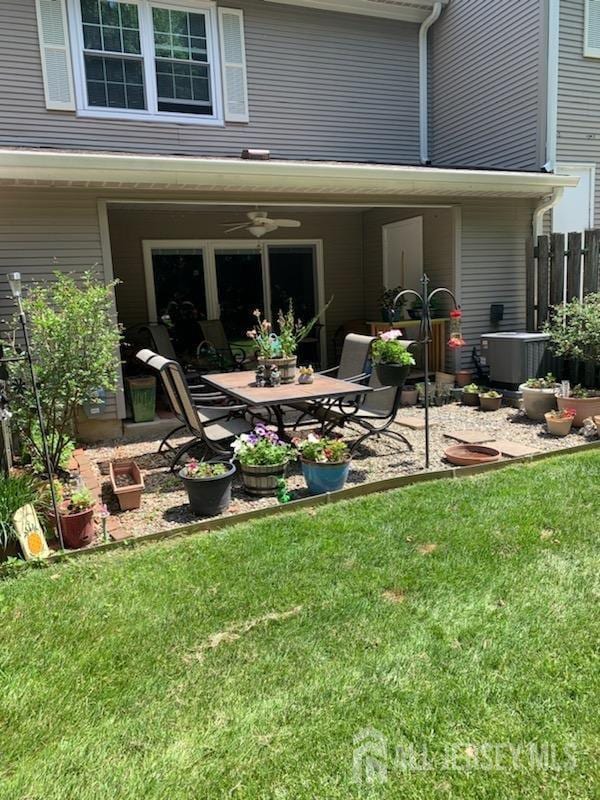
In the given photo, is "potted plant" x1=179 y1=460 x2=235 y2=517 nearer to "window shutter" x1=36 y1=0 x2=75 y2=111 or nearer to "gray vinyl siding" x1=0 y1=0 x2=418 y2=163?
"gray vinyl siding" x1=0 y1=0 x2=418 y2=163

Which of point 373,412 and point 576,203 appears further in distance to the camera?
point 576,203

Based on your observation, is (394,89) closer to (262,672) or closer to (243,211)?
(243,211)

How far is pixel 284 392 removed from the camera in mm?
4672

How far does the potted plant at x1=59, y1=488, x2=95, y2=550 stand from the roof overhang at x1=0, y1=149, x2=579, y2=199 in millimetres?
3101

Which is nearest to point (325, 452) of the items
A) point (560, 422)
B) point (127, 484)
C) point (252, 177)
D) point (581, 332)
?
point (127, 484)

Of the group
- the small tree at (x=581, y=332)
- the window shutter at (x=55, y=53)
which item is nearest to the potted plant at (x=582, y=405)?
the small tree at (x=581, y=332)

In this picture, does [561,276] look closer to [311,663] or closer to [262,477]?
[262,477]

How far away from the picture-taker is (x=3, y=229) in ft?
18.0

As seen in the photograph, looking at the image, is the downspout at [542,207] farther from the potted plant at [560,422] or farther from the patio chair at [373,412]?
the patio chair at [373,412]

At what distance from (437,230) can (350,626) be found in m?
6.48

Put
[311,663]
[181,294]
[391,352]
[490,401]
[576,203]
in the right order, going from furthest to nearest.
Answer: [181,294] → [576,203] → [490,401] → [391,352] → [311,663]

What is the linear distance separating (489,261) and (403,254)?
1.62 meters

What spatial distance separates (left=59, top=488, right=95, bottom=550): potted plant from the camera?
3.30 metres

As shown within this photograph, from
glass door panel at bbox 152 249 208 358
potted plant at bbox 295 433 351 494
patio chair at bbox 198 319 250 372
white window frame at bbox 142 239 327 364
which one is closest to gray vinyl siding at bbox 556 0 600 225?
white window frame at bbox 142 239 327 364
